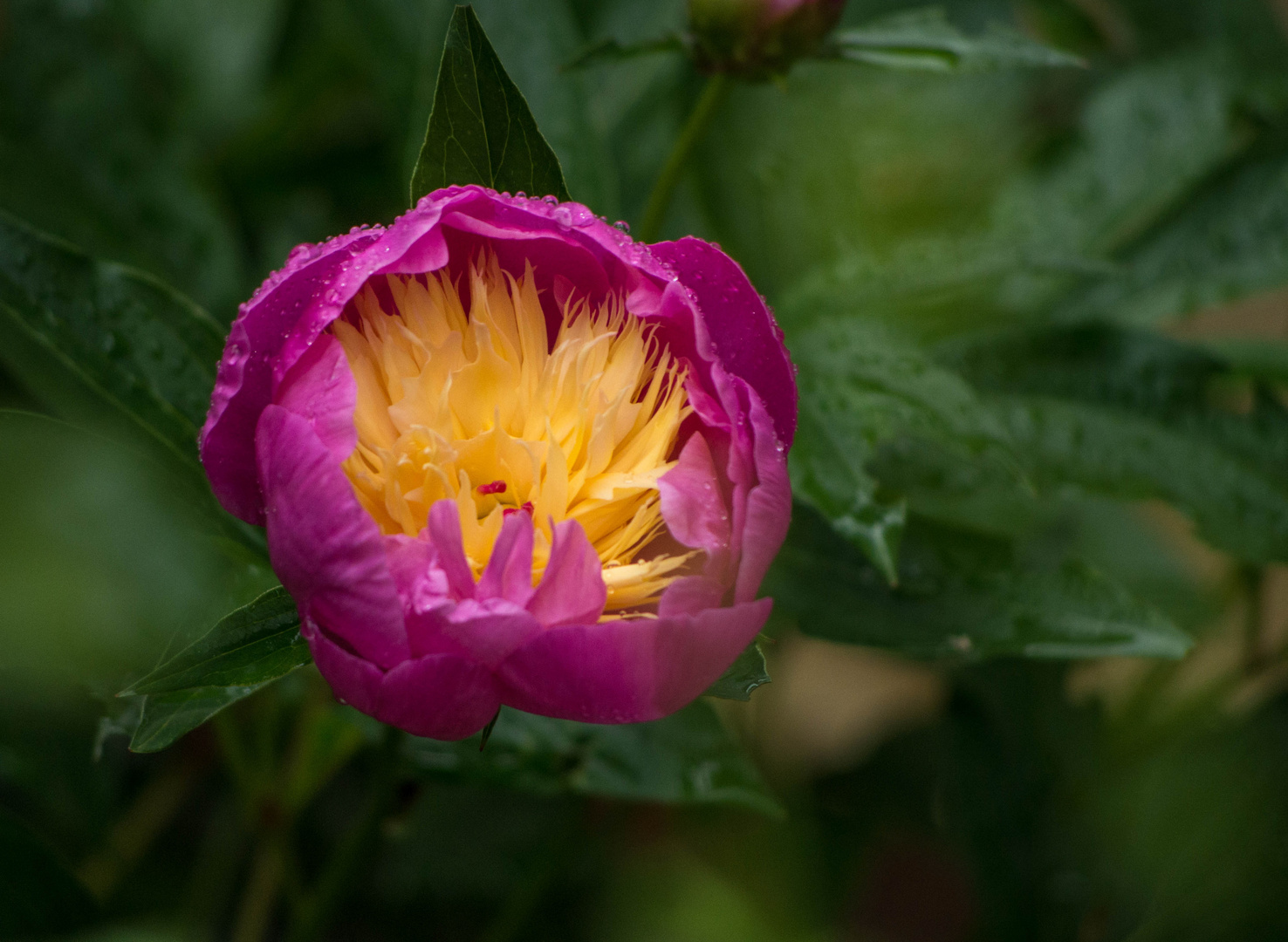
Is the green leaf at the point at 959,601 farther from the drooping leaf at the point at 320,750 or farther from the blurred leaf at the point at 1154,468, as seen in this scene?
the drooping leaf at the point at 320,750

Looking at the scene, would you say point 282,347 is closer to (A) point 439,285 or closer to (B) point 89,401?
(A) point 439,285

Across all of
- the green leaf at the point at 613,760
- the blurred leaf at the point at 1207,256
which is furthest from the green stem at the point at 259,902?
the blurred leaf at the point at 1207,256

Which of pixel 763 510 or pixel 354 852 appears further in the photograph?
pixel 354 852

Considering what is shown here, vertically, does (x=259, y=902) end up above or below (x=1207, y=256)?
below

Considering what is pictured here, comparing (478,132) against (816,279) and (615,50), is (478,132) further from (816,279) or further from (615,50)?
(816,279)

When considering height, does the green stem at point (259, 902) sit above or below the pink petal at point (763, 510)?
below

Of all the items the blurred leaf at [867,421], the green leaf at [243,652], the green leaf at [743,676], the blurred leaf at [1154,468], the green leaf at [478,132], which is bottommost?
the blurred leaf at [1154,468]

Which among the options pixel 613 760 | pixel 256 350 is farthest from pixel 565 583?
pixel 613 760
